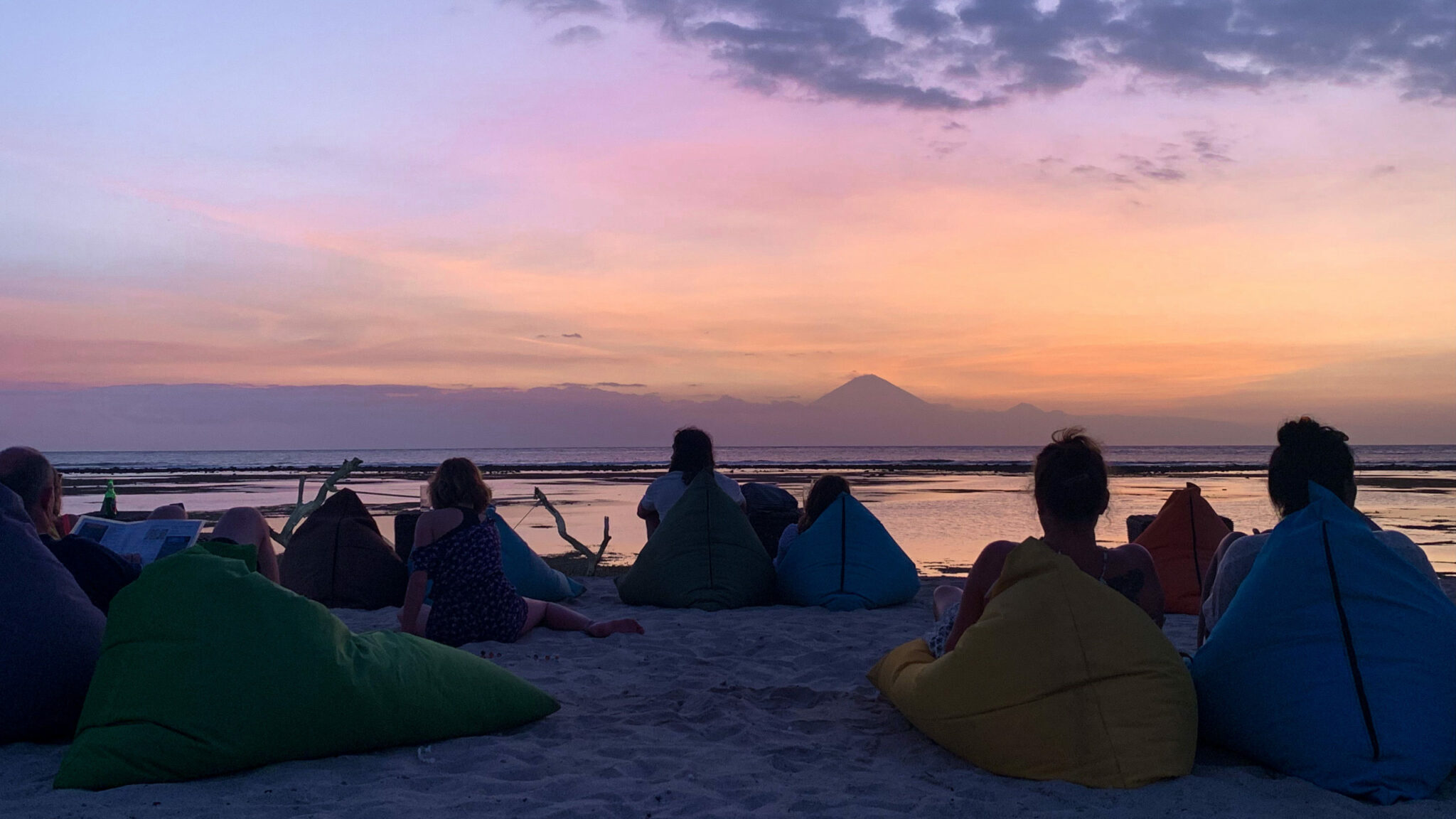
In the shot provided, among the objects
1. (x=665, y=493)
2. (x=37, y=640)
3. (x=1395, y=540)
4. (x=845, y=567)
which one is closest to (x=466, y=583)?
(x=37, y=640)

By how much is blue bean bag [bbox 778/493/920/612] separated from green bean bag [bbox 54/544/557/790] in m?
3.58

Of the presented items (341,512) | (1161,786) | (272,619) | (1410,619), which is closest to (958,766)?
(1161,786)

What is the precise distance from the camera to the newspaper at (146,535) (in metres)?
4.47

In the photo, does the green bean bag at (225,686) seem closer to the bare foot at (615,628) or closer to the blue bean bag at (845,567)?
the bare foot at (615,628)

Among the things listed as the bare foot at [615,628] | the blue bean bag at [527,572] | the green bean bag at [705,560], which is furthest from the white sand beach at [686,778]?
the blue bean bag at [527,572]

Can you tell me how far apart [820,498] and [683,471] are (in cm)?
105

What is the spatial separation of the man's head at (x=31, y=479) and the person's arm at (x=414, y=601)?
1625 millimetres

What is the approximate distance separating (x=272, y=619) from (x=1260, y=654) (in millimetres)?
3144

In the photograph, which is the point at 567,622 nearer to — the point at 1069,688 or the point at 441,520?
the point at 441,520

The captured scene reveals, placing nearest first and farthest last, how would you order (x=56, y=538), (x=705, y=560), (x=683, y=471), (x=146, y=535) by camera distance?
(x=56, y=538)
(x=146, y=535)
(x=705, y=560)
(x=683, y=471)

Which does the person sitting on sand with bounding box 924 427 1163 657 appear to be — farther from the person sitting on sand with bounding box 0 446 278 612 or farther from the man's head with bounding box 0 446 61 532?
the man's head with bounding box 0 446 61 532

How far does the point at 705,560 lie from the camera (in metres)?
6.41

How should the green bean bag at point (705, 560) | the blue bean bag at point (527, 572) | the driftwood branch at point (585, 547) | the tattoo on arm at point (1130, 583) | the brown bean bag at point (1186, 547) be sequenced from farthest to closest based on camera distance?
the driftwood branch at point (585, 547) → the blue bean bag at point (527, 572) → the green bean bag at point (705, 560) → the brown bean bag at point (1186, 547) → the tattoo on arm at point (1130, 583)

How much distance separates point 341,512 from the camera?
661cm
